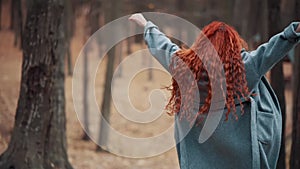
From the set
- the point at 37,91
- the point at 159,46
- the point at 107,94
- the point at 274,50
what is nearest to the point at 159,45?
the point at 159,46

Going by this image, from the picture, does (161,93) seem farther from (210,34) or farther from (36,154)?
(36,154)

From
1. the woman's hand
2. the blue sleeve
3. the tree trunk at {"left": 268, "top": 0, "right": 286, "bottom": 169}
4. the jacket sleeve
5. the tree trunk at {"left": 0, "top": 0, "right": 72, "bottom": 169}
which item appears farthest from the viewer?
the tree trunk at {"left": 268, "top": 0, "right": 286, "bottom": 169}

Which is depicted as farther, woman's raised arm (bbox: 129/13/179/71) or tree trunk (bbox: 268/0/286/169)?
tree trunk (bbox: 268/0/286/169)

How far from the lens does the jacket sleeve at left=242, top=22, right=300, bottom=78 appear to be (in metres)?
3.22

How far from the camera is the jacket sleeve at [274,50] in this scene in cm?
322

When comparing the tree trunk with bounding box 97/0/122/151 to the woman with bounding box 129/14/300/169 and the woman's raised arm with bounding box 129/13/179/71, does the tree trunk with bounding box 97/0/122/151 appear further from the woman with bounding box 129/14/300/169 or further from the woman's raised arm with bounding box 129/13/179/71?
the woman with bounding box 129/14/300/169

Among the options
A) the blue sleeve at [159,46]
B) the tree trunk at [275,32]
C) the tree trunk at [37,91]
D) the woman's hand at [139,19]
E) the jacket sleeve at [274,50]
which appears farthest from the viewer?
the tree trunk at [275,32]

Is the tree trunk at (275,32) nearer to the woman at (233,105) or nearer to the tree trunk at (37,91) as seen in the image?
the tree trunk at (37,91)

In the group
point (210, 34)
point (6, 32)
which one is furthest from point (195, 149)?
point (6, 32)

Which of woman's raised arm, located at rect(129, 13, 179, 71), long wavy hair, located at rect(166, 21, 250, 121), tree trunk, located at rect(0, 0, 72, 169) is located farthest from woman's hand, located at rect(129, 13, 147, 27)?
tree trunk, located at rect(0, 0, 72, 169)

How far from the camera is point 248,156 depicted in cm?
344

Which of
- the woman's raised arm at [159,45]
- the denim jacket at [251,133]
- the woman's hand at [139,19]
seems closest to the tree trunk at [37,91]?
the woman's hand at [139,19]

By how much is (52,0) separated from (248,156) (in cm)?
354

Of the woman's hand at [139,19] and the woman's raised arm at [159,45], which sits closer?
the woman's raised arm at [159,45]
